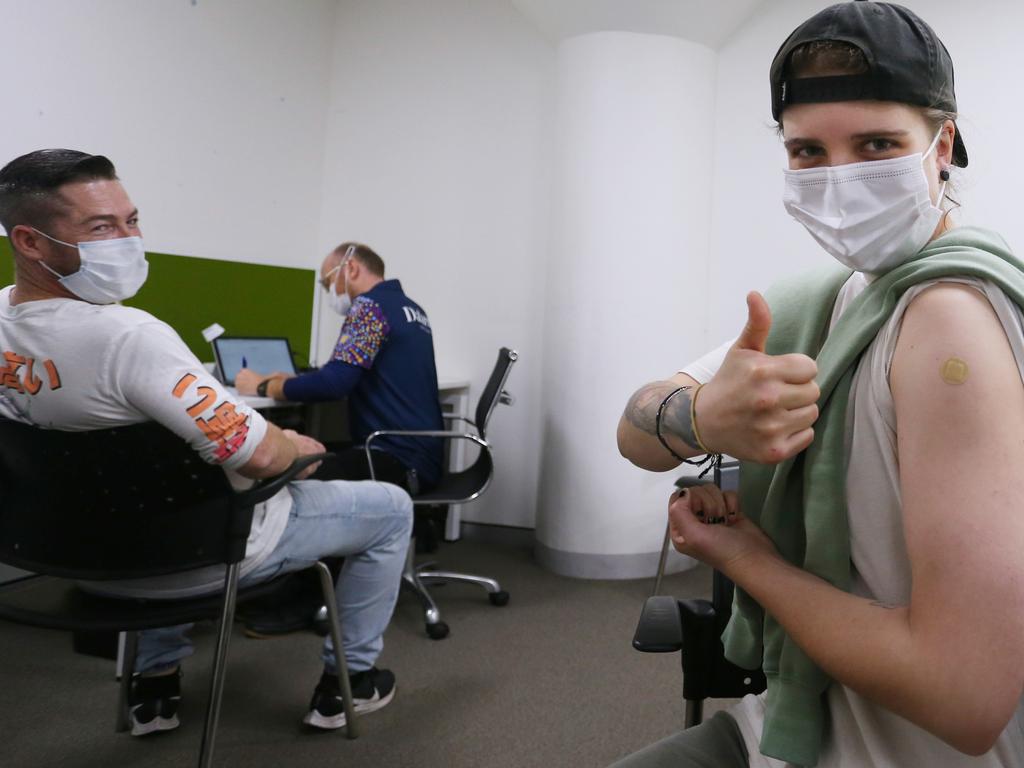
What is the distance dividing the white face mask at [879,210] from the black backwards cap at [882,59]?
0.21 feet

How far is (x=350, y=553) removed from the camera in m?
2.00

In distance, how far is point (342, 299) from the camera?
10.6 ft

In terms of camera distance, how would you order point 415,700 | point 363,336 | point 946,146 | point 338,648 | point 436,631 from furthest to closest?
1. point 363,336
2. point 436,631
3. point 415,700
4. point 338,648
5. point 946,146

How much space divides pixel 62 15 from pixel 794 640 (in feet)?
10.1

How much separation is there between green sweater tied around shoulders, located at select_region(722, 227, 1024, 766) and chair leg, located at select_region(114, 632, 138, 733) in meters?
1.62

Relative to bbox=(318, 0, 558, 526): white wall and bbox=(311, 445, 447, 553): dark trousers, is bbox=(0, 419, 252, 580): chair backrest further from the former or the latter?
bbox=(318, 0, 558, 526): white wall

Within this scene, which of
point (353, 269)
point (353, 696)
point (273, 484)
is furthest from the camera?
point (353, 269)

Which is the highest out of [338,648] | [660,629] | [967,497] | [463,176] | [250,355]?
[463,176]

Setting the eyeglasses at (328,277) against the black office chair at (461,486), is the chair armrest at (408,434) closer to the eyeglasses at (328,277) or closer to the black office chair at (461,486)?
the black office chair at (461,486)

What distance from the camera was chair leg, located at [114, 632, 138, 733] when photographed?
1926 mm

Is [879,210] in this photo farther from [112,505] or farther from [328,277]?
[328,277]

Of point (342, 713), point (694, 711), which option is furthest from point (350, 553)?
point (694, 711)

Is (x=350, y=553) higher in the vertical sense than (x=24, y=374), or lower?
lower

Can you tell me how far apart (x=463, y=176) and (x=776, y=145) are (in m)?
1.46
